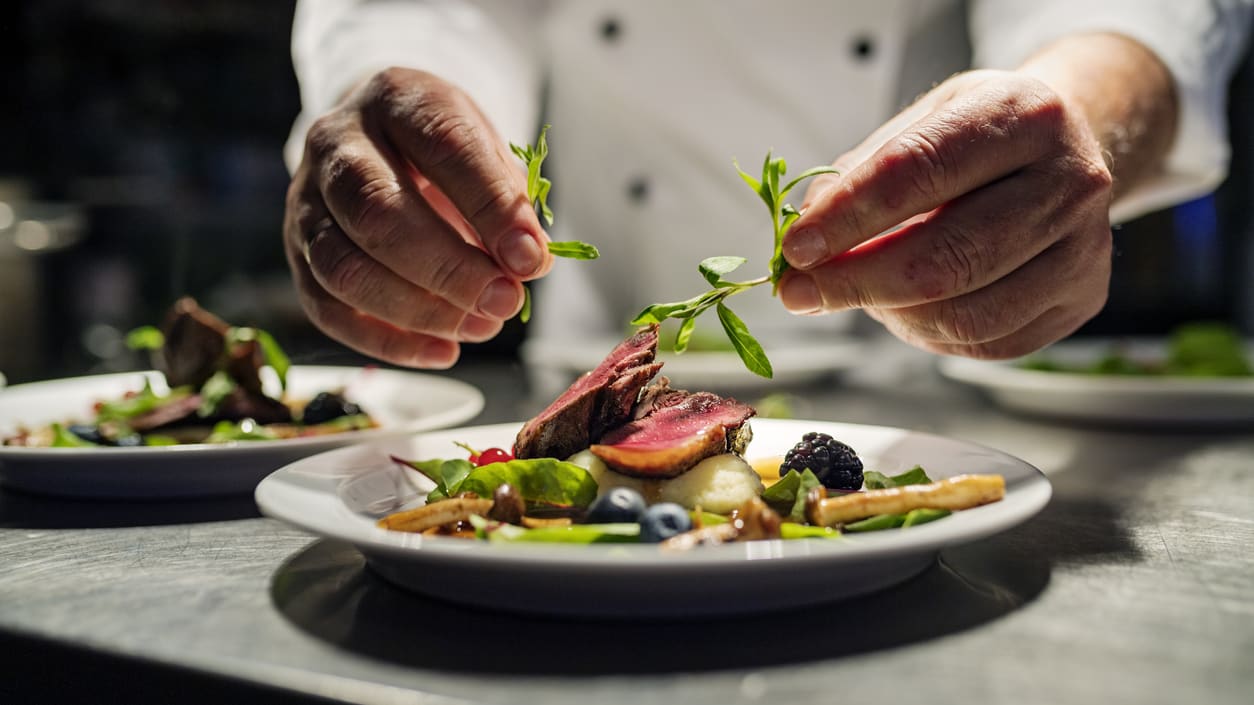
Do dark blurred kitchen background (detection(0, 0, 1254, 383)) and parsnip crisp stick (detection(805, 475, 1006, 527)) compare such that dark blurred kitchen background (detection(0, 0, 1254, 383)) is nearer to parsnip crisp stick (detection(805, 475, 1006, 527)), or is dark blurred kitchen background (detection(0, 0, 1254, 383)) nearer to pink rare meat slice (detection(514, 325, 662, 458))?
pink rare meat slice (detection(514, 325, 662, 458))

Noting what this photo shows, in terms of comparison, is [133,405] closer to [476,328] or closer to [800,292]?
[476,328]

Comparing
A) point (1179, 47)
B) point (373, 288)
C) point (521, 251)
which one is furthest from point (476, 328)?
point (1179, 47)

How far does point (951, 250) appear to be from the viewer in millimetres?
1362

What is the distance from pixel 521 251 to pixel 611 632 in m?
0.64

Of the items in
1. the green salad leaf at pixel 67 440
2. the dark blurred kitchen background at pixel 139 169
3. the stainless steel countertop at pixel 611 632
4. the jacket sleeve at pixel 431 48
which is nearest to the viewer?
the stainless steel countertop at pixel 611 632

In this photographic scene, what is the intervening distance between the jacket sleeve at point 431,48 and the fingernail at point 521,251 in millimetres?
1157

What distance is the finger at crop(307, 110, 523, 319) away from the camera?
1.50 m

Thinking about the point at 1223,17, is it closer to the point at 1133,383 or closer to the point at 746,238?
the point at 1133,383

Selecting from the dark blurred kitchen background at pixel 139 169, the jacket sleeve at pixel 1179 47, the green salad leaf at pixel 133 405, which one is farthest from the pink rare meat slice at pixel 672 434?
the dark blurred kitchen background at pixel 139 169

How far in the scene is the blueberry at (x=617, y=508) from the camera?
3.76ft

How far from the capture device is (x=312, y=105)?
2789mm

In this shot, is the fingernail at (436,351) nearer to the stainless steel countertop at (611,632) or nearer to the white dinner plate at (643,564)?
the stainless steel countertop at (611,632)

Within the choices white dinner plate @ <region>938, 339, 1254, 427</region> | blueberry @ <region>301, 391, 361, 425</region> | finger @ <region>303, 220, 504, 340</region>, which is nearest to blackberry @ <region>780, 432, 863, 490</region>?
finger @ <region>303, 220, 504, 340</region>

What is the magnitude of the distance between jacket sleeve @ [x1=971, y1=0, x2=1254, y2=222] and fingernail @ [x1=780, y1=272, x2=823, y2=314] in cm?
121
